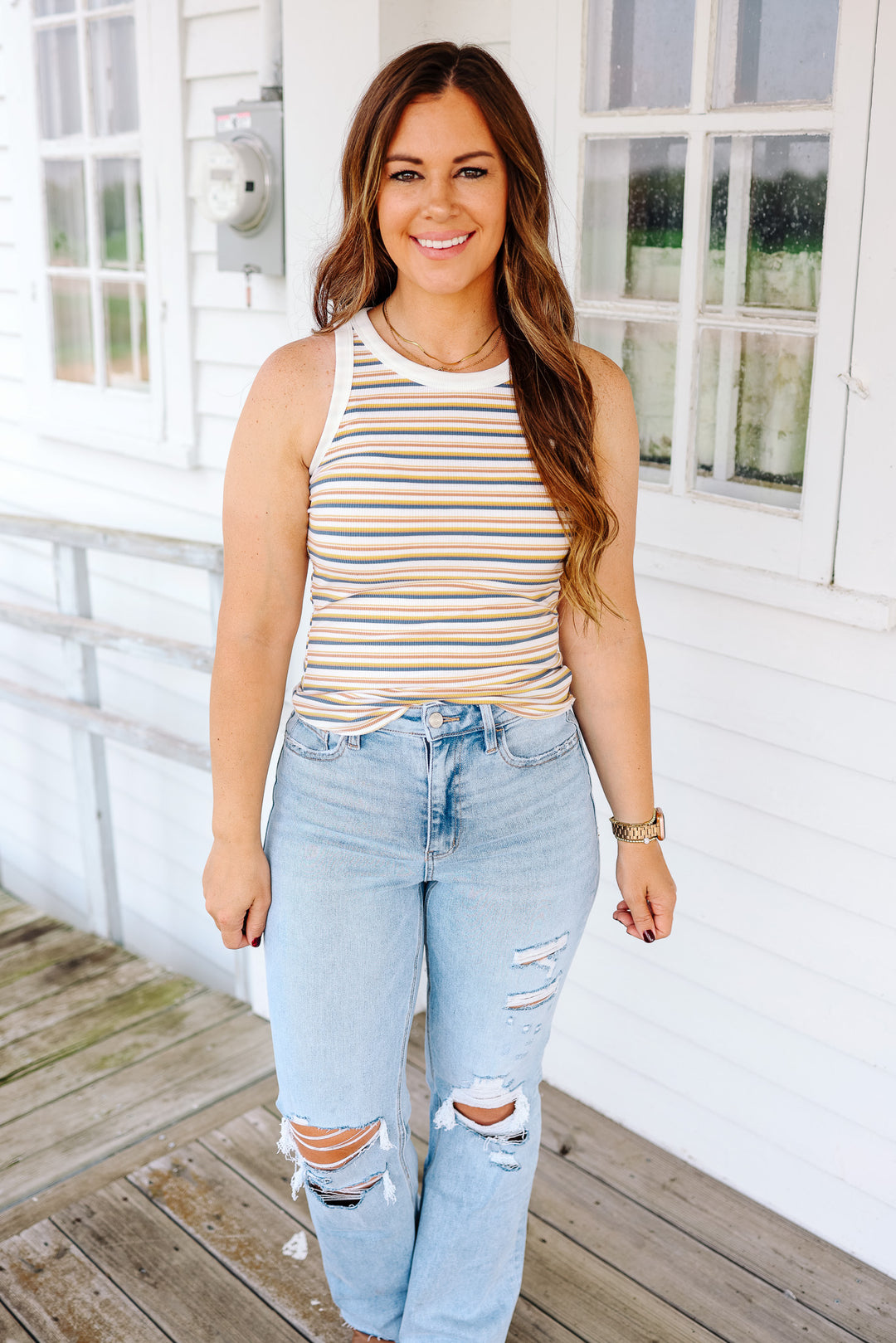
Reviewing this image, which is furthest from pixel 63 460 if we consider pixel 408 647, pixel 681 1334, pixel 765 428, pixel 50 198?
pixel 681 1334

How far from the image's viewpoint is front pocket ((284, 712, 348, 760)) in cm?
148

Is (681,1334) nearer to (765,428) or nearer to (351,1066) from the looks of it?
(351,1066)

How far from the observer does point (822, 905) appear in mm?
2141

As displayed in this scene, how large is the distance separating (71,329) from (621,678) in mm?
2566

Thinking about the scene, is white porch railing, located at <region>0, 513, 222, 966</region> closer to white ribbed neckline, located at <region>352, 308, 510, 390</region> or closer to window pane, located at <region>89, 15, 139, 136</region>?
window pane, located at <region>89, 15, 139, 136</region>

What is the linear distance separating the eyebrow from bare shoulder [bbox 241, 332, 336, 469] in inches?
9.7

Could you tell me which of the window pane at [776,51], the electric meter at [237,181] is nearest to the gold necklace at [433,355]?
the window pane at [776,51]

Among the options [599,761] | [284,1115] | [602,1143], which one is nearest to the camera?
[284,1115]

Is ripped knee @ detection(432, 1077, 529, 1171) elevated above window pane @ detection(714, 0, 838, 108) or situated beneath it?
situated beneath

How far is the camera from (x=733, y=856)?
2.26m

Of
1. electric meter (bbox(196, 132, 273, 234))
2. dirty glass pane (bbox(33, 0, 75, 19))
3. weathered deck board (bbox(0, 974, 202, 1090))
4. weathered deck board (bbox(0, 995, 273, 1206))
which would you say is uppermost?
dirty glass pane (bbox(33, 0, 75, 19))

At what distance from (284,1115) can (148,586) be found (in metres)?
2.26

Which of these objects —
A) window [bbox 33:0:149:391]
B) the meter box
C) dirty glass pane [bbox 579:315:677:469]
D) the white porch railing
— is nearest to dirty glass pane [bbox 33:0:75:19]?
window [bbox 33:0:149:391]

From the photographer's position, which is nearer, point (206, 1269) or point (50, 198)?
point (206, 1269)
